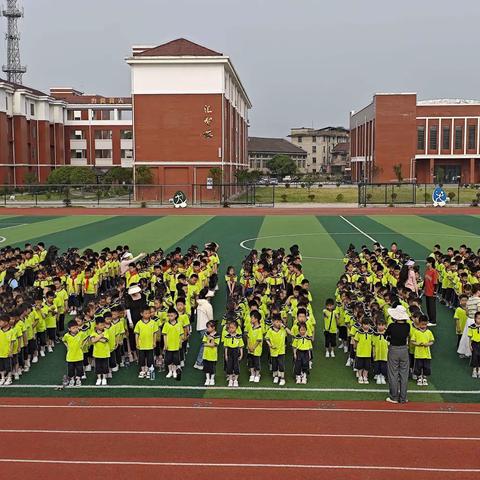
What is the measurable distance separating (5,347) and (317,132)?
549ft

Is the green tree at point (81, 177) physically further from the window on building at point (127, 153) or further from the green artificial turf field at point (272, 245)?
the green artificial turf field at point (272, 245)

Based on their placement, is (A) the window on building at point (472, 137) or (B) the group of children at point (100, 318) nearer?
(B) the group of children at point (100, 318)

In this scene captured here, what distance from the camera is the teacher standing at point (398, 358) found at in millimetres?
10250

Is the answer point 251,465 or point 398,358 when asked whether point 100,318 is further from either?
point 398,358

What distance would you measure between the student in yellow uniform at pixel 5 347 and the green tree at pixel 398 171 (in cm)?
8019

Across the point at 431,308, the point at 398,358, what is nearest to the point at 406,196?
the point at 431,308

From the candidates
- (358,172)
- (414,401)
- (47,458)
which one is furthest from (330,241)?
(358,172)

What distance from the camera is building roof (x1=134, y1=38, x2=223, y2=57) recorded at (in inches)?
2160

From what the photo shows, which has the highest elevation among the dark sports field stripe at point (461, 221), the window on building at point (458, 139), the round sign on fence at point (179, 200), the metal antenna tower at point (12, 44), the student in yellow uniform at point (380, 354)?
the metal antenna tower at point (12, 44)

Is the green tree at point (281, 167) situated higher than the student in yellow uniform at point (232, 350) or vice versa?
the green tree at point (281, 167)

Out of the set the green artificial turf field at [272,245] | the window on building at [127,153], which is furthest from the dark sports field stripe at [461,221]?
the window on building at [127,153]

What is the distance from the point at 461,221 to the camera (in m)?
38.7

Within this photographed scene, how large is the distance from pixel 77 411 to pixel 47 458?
1726 mm

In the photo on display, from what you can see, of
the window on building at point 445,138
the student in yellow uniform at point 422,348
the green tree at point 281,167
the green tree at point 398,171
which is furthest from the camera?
the green tree at point 281,167
